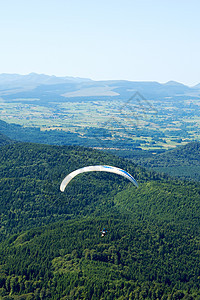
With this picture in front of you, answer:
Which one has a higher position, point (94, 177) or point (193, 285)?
point (94, 177)

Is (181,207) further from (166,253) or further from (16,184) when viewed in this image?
(16,184)

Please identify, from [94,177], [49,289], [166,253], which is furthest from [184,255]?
[94,177]

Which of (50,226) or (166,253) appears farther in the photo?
(50,226)

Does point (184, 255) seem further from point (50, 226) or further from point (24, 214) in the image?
point (24, 214)

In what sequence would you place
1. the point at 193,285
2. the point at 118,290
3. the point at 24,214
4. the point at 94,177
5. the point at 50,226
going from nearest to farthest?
the point at 118,290 → the point at 193,285 → the point at 50,226 → the point at 24,214 → the point at 94,177

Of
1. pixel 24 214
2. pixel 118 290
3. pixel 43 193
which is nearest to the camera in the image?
pixel 118 290

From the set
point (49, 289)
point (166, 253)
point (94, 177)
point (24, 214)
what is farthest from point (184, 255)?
point (94, 177)
